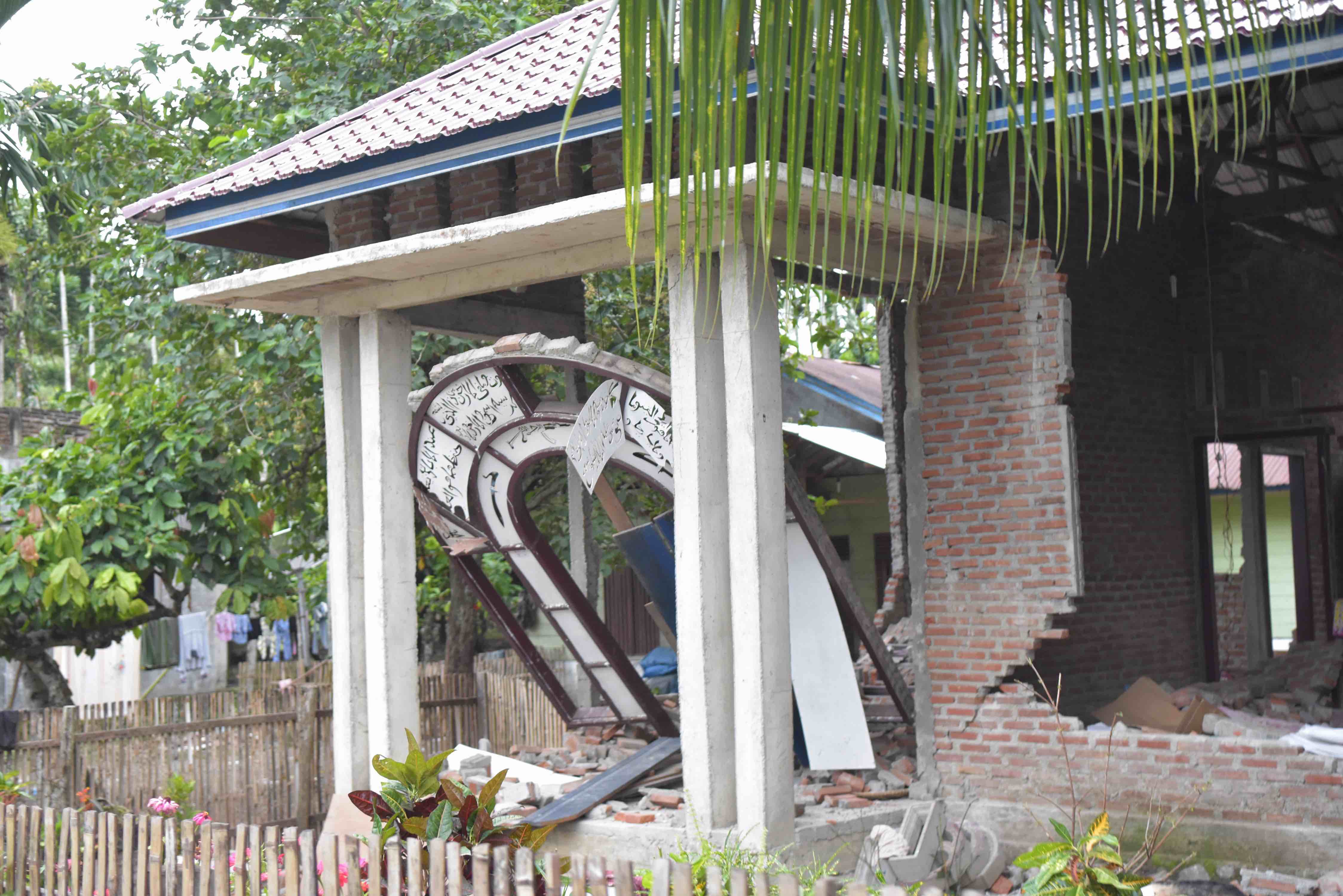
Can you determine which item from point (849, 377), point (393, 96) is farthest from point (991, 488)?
point (849, 377)

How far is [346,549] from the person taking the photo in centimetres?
1015

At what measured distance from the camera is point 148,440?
1380 centimetres

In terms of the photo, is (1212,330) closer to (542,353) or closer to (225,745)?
(542,353)

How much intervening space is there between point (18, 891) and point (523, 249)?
4.80 metres

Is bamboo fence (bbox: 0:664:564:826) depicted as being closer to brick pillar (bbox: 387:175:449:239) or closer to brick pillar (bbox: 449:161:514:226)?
brick pillar (bbox: 387:175:449:239)

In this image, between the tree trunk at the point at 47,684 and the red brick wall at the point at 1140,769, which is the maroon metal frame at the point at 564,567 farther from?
the tree trunk at the point at 47,684

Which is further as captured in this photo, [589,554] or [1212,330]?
[589,554]

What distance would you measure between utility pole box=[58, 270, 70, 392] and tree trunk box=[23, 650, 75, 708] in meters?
18.4

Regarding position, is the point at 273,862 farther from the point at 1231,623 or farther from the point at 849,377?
→ the point at 849,377

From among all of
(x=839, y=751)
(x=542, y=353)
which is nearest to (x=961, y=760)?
(x=839, y=751)

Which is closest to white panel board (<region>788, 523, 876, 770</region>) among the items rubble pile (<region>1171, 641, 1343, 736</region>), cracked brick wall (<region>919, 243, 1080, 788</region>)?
cracked brick wall (<region>919, 243, 1080, 788</region>)

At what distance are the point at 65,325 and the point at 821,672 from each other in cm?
3159

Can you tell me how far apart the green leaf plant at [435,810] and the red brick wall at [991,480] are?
3.32 m

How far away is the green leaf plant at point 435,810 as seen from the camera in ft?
22.3
